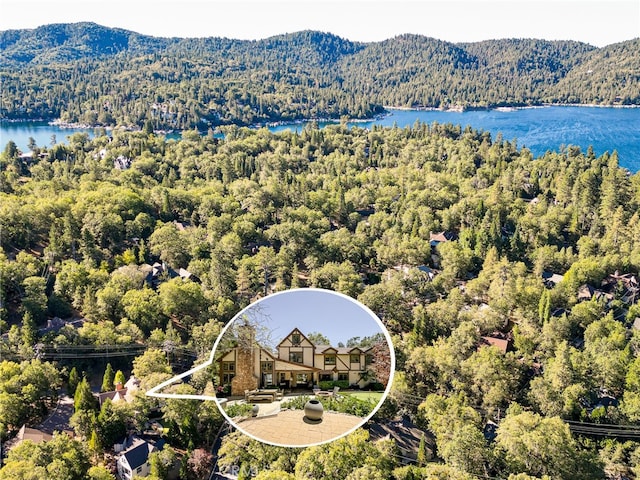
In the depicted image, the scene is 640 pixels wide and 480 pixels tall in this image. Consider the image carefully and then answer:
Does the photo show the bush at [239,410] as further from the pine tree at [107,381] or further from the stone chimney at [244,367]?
the pine tree at [107,381]

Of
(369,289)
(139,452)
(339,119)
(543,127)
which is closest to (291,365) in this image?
(139,452)

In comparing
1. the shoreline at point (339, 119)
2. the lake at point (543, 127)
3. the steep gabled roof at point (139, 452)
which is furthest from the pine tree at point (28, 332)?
the shoreline at point (339, 119)

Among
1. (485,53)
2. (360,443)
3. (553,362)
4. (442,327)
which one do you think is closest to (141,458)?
(360,443)

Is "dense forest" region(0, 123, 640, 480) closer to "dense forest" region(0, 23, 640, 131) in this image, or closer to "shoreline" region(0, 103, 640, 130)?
"shoreline" region(0, 103, 640, 130)

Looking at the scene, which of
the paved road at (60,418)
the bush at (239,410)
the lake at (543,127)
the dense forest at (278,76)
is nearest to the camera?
the bush at (239,410)

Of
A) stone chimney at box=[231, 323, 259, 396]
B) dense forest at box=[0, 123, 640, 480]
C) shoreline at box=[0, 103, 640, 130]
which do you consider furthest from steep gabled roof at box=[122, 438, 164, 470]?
shoreline at box=[0, 103, 640, 130]

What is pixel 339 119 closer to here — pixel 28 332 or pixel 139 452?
pixel 28 332

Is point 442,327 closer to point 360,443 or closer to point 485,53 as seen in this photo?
point 360,443
